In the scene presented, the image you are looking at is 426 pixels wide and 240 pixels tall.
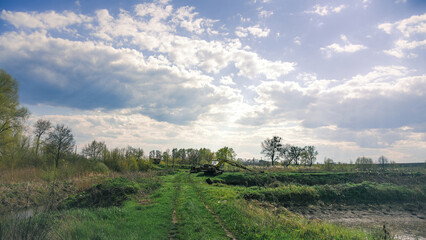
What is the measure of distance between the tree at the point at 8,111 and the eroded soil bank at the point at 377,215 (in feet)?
129

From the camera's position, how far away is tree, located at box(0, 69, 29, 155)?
31.2m

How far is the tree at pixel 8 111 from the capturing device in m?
31.2

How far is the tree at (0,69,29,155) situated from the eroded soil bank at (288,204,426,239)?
129 ft

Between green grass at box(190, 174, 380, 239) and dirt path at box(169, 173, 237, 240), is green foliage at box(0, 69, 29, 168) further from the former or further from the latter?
green grass at box(190, 174, 380, 239)

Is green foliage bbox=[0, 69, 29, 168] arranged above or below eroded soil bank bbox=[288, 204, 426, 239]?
above

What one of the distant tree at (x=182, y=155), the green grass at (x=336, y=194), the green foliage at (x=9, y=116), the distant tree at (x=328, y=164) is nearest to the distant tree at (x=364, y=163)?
the distant tree at (x=328, y=164)

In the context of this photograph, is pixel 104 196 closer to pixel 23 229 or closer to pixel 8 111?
pixel 23 229

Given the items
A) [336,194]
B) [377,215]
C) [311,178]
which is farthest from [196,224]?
[311,178]

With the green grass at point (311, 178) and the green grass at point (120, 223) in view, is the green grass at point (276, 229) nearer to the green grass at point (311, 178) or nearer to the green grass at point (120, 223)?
the green grass at point (120, 223)

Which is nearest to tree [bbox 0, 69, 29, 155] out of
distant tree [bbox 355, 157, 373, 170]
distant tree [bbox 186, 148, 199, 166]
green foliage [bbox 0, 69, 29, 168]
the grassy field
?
green foliage [bbox 0, 69, 29, 168]

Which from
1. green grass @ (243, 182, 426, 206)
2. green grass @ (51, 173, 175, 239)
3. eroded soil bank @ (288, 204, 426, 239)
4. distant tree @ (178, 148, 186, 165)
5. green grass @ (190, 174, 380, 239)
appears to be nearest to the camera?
green grass @ (51, 173, 175, 239)

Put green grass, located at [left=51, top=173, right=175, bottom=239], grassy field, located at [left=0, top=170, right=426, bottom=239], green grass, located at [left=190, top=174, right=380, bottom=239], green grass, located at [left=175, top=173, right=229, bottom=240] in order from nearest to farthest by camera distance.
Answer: green grass, located at [left=51, top=173, right=175, bottom=239] < grassy field, located at [left=0, top=170, right=426, bottom=239] < green grass, located at [left=190, top=174, right=380, bottom=239] < green grass, located at [left=175, top=173, right=229, bottom=240]

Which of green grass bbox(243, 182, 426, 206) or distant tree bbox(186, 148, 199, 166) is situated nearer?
green grass bbox(243, 182, 426, 206)

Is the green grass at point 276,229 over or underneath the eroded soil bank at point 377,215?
over
